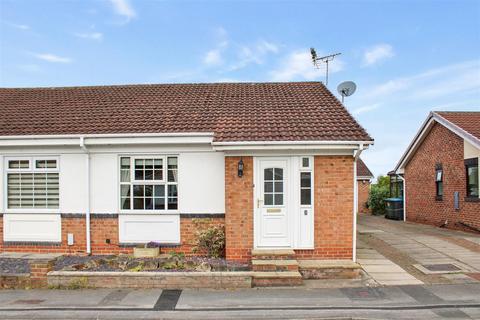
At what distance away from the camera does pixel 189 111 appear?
1089 cm

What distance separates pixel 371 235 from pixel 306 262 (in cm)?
596

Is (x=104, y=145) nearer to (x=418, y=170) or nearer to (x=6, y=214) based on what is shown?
(x=6, y=214)

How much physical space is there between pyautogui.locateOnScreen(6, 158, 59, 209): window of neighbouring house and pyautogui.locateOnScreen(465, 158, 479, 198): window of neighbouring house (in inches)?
545

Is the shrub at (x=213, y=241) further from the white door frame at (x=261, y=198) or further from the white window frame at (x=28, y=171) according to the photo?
the white window frame at (x=28, y=171)

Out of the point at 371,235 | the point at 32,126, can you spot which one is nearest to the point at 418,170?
the point at 371,235

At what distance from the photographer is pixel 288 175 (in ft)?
29.0

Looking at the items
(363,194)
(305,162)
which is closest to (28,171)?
(305,162)

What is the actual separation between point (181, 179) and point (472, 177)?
1141 centimetres

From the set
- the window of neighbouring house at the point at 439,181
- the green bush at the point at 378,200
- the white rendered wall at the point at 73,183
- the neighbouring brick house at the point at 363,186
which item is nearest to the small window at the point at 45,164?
the white rendered wall at the point at 73,183

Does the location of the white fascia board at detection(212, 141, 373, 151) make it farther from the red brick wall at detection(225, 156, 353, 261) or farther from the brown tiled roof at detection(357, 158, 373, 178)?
the brown tiled roof at detection(357, 158, 373, 178)

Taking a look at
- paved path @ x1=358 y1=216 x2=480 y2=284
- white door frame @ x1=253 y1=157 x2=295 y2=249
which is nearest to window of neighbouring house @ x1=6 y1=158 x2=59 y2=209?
white door frame @ x1=253 y1=157 x2=295 y2=249

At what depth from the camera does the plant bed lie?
799 cm

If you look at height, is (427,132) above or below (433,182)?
above

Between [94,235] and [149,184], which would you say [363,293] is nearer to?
[149,184]
